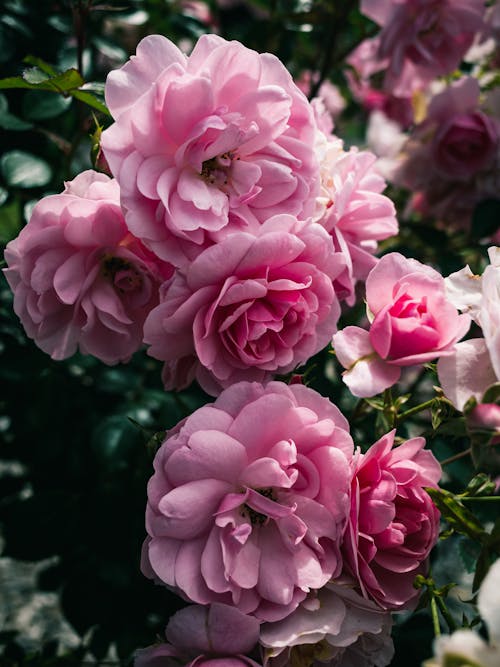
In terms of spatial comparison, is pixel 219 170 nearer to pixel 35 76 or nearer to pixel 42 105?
pixel 35 76

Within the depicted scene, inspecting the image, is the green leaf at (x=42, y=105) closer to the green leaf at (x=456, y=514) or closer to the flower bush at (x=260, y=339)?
the flower bush at (x=260, y=339)

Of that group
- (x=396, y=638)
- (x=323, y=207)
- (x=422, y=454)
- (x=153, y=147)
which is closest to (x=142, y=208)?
(x=153, y=147)

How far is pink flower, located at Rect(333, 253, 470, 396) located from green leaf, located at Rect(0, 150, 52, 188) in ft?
1.69

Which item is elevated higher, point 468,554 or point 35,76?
point 35,76

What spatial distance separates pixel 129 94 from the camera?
602mm

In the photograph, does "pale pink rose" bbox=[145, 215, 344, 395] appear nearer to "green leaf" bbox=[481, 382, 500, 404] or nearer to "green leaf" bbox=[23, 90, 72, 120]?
"green leaf" bbox=[481, 382, 500, 404]

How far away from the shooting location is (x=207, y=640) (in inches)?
21.9

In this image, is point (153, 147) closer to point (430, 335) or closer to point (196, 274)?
Answer: point (196, 274)

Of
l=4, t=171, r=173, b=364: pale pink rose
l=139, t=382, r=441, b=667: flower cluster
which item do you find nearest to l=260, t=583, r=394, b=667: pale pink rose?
l=139, t=382, r=441, b=667: flower cluster

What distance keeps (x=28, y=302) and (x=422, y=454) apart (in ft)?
1.16

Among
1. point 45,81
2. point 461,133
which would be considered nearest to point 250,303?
point 45,81

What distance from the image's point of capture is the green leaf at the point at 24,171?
94cm

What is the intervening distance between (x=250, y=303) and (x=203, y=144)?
14 centimetres

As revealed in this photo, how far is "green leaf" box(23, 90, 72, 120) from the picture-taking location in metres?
0.91
